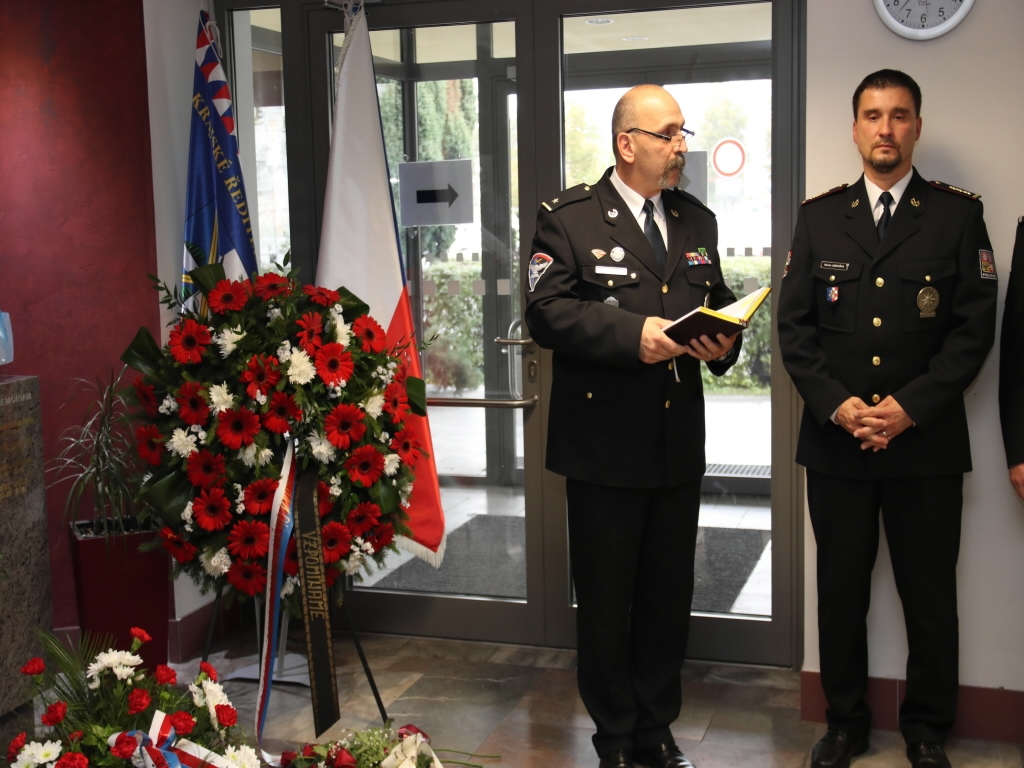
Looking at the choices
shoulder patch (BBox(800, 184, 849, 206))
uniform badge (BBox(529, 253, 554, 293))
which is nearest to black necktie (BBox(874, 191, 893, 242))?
shoulder patch (BBox(800, 184, 849, 206))

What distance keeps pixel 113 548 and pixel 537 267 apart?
1.58 metres

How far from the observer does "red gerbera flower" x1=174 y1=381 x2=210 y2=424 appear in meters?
2.75

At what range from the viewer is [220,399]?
8.94 feet

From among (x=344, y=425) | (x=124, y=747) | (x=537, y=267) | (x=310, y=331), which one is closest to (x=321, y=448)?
(x=344, y=425)

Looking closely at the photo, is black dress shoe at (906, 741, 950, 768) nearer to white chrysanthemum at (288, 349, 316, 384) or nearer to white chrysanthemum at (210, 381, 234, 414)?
white chrysanthemum at (288, 349, 316, 384)

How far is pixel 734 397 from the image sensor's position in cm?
360

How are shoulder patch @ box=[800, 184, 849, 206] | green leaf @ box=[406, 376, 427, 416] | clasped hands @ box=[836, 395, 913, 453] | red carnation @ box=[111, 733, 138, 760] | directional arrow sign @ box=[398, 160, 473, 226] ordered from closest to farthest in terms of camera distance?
red carnation @ box=[111, 733, 138, 760] < clasped hands @ box=[836, 395, 913, 453] < shoulder patch @ box=[800, 184, 849, 206] < green leaf @ box=[406, 376, 427, 416] < directional arrow sign @ box=[398, 160, 473, 226]

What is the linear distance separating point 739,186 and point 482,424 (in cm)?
121

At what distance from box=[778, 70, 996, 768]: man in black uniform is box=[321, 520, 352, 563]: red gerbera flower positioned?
125 centimetres

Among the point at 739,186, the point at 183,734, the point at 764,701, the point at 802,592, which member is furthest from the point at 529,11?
the point at 183,734

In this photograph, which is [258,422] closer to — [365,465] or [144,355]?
[365,465]

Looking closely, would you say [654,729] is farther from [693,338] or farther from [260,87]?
[260,87]

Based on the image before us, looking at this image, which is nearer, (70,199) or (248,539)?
(248,539)

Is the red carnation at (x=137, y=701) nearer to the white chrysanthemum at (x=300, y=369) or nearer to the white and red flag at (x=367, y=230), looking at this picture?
the white chrysanthemum at (x=300, y=369)
